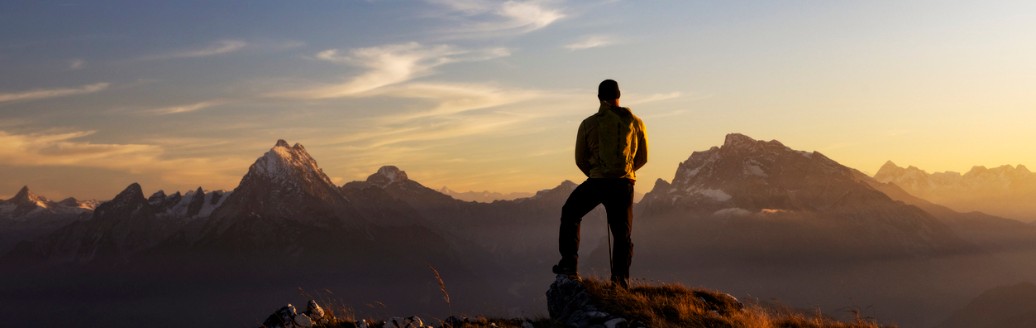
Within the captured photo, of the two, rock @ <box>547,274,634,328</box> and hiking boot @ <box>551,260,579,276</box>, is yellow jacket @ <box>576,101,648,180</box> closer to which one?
hiking boot @ <box>551,260,579,276</box>

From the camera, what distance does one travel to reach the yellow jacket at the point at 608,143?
15391mm

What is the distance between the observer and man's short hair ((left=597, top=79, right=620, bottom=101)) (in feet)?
52.1

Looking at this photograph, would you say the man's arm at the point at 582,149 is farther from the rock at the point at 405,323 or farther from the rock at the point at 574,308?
the rock at the point at 405,323

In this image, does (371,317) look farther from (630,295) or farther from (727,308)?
(727,308)

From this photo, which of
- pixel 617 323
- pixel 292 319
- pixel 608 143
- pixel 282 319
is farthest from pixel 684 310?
pixel 282 319

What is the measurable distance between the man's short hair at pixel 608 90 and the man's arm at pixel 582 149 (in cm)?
72

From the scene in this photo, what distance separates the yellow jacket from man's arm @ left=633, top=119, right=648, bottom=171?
12cm

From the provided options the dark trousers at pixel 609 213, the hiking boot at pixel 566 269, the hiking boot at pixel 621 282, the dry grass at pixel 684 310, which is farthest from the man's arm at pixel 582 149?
the dry grass at pixel 684 310

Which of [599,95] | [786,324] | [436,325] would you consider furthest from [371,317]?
[786,324]

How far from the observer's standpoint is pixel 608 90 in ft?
52.2

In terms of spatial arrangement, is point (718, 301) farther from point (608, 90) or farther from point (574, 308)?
point (608, 90)

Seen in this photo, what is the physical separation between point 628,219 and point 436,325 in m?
4.42

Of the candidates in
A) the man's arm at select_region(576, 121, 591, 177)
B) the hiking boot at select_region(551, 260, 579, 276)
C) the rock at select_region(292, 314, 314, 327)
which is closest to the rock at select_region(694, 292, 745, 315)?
the hiking boot at select_region(551, 260, 579, 276)

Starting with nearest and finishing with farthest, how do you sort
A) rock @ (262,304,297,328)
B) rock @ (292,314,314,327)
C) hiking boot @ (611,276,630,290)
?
rock @ (262,304,297,328) < rock @ (292,314,314,327) < hiking boot @ (611,276,630,290)
